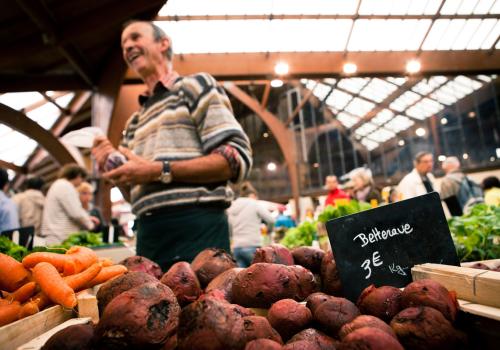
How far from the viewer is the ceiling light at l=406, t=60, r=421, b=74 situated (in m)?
7.44

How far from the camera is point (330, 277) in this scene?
1.10 meters

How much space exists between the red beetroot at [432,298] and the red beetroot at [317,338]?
0.69ft

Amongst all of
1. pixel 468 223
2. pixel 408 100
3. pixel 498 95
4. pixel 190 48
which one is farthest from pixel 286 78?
pixel 498 95

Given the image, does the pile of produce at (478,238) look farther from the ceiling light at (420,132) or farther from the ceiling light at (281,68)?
the ceiling light at (420,132)

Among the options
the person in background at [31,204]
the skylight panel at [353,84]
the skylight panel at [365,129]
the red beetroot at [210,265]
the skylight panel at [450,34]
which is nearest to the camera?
the red beetroot at [210,265]

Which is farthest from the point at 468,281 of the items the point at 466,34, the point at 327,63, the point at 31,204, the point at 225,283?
the point at 466,34

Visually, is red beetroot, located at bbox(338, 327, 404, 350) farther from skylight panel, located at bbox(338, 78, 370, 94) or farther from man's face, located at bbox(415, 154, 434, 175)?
skylight panel, located at bbox(338, 78, 370, 94)

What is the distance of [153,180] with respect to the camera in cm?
182

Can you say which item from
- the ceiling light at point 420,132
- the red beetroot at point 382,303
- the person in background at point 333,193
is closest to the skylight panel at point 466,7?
the person in background at point 333,193

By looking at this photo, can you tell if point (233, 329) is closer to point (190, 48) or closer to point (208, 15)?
point (208, 15)

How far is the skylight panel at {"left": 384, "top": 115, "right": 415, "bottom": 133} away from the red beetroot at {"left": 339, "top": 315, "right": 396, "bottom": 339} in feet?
65.8

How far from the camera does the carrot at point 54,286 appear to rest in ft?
3.39

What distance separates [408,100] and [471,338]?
18.9 meters

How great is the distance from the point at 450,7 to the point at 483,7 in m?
0.57
